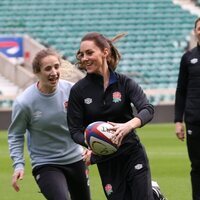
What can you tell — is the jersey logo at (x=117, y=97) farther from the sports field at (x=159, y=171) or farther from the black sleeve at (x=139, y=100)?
the sports field at (x=159, y=171)

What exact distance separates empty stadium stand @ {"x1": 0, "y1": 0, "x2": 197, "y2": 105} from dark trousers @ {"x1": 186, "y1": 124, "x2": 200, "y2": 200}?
A: 2118 cm

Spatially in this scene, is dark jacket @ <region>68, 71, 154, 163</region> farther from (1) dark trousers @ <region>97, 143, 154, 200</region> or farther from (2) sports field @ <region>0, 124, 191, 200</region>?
(2) sports field @ <region>0, 124, 191, 200</region>

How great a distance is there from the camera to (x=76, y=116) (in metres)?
6.91

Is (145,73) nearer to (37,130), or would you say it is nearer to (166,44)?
(166,44)

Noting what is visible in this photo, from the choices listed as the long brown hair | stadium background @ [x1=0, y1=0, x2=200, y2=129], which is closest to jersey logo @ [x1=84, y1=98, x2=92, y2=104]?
the long brown hair

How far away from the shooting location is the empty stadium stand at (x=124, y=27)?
31.9 metres

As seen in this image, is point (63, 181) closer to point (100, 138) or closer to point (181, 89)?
point (100, 138)

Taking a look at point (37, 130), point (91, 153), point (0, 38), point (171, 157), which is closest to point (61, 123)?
point (37, 130)

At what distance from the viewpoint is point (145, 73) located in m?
31.5

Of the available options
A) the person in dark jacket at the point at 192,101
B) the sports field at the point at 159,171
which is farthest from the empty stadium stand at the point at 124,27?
the person in dark jacket at the point at 192,101

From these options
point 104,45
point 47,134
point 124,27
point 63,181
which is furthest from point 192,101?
point 124,27

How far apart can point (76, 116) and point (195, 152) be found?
2481 mm

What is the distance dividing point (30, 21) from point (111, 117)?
86.7ft

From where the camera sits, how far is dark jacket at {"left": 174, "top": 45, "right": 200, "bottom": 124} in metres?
8.89
